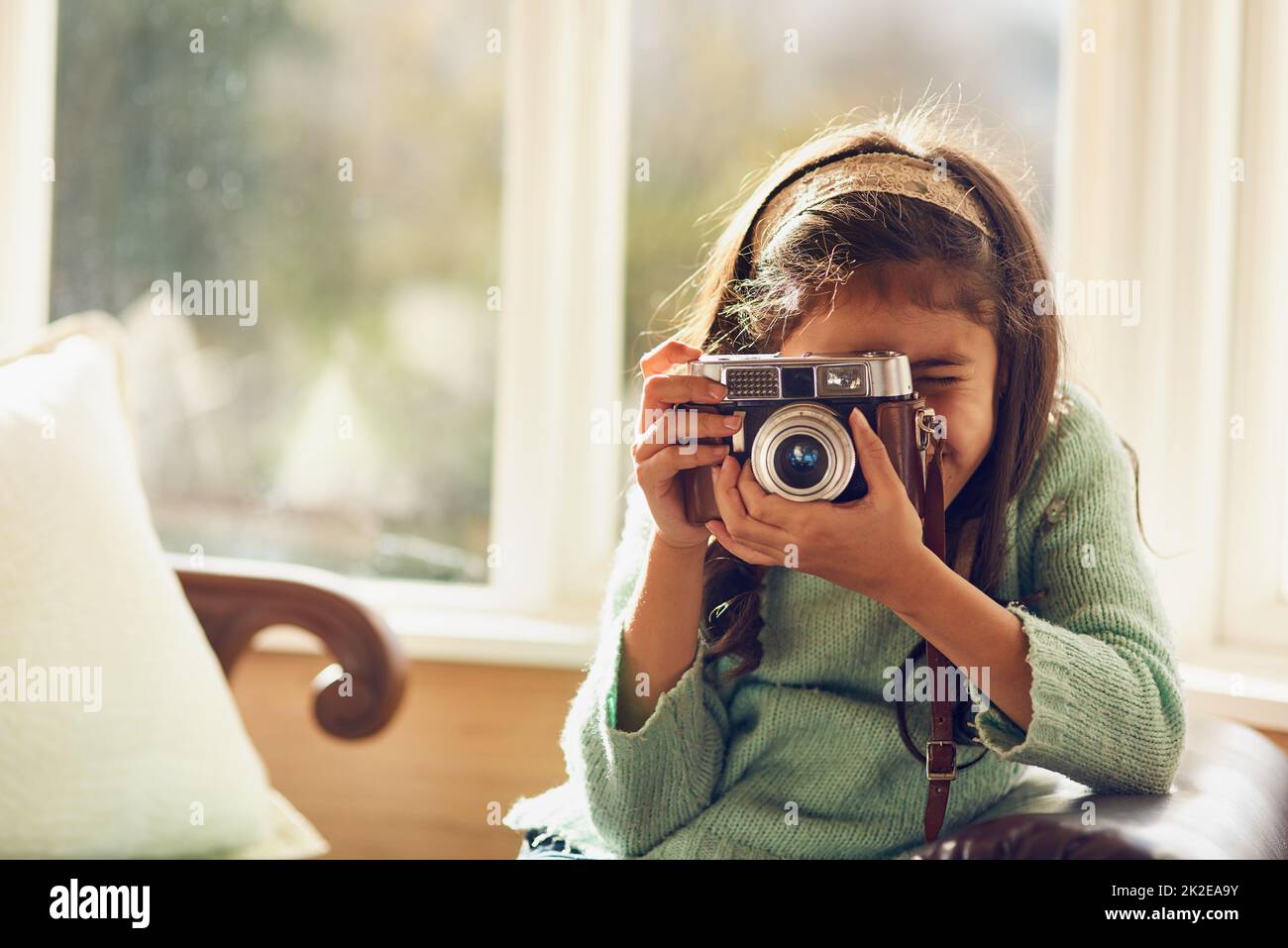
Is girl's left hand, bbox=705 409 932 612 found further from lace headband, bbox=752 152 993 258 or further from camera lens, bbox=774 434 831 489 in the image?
lace headband, bbox=752 152 993 258

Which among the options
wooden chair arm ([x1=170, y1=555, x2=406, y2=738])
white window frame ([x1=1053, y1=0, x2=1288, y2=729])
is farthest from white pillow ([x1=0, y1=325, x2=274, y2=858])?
white window frame ([x1=1053, y1=0, x2=1288, y2=729])

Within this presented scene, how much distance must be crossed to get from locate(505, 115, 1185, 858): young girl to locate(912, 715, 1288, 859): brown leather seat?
33 millimetres

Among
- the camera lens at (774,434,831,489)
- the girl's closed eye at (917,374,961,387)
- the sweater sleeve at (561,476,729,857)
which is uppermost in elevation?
the girl's closed eye at (917,374,961,387)

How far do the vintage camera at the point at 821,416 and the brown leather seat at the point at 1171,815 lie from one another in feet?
0.77

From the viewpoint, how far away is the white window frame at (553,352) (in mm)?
1604

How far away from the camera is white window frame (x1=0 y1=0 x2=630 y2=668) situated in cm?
160

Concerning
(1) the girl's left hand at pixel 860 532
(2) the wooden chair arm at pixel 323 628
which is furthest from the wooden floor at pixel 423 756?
(1) the girl's left hand at pixel 860 532

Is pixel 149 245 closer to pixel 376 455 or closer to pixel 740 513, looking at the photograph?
pixel 376 455

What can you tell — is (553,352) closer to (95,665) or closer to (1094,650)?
(95,665)

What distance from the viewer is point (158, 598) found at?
103cm

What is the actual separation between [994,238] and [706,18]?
83 cm

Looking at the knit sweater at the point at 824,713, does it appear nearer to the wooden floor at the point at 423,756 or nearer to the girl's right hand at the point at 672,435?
the girl's right hand at the point at 672,435

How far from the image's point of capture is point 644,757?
888 mm
